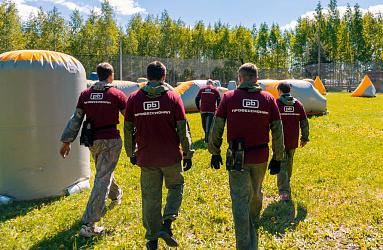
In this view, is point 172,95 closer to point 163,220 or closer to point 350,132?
point 163,220

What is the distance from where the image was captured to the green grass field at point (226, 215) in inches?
192

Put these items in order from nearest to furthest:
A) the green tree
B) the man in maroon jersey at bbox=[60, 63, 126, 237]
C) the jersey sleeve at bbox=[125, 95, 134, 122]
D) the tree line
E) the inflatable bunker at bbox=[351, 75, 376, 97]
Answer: the jersey sleeve at bbox=[125, 95, 134, 122] < the man in maroon jersey at bbox=[60, 63, 126, 237] < the inflatable bunker at bbox=[351, 75, 376, 97] < the green tree < the tree line

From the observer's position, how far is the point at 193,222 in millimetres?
5465

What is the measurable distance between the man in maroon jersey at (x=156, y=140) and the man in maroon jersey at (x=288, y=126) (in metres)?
2.33

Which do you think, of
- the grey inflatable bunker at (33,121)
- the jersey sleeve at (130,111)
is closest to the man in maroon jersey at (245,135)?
the jersey sleeve at (130,111)

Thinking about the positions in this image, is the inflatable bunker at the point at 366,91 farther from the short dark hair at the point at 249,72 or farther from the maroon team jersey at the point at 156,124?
the maroon team jersey at the point at 156,124

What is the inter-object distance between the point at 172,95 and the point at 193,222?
6.78ft

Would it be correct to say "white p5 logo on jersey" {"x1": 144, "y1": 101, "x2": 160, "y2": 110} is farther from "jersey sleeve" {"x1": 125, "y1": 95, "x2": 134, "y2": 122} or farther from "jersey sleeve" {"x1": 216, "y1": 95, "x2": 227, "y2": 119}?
"jersey sleeve" {"x1": 216, "y1": 95, "x2": 227, "y2": 119}

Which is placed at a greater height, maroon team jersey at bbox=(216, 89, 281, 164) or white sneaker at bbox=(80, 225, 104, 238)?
maroon team jersey at bbox=(216, 89, 281, 164)

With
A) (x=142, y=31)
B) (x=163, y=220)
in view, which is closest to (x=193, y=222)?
(x=163, y=220)

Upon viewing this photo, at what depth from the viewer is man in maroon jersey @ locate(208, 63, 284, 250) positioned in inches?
163

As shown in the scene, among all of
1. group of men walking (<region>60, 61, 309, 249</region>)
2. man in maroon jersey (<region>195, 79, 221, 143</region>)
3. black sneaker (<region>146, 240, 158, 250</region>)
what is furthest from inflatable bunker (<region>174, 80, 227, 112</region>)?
black sneaker (<region>146, 240, 158, 250</region>)

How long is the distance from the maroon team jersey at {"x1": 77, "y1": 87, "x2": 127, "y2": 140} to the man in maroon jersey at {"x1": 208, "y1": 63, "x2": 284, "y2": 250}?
1543 mm

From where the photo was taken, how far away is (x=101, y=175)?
5.06 metres
